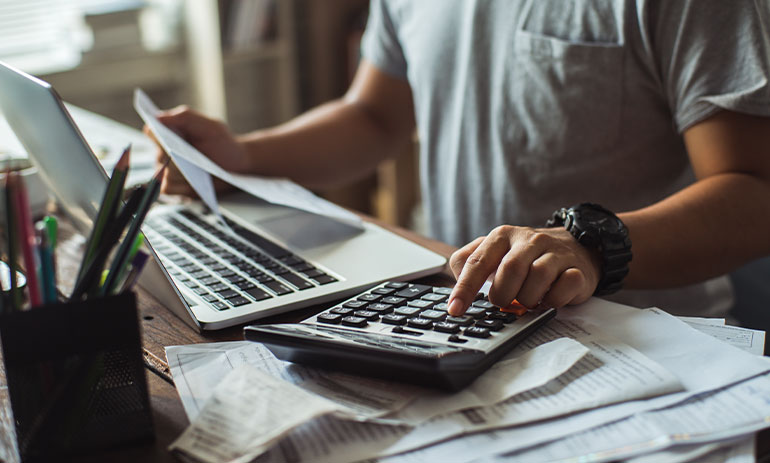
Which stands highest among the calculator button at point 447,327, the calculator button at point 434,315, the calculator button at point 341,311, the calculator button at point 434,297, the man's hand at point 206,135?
the man's hand at point 206,135

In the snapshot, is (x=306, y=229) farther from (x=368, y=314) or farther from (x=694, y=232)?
(x=694, y=232)

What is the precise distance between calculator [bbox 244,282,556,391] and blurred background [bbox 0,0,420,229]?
1.90m

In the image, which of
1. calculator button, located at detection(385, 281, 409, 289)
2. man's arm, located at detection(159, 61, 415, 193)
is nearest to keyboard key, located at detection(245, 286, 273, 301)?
calculator button, located at detection(385, 281, 409, 289)

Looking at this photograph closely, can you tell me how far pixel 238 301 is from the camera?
685mm

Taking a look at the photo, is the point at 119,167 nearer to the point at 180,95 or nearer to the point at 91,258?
the point at 91,258

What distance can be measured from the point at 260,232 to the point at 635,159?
1.70 ft

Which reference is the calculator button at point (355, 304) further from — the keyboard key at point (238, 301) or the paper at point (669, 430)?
the paper at point (669, 430)

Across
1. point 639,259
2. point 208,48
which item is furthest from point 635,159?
point 208,48

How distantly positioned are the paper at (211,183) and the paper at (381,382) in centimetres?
25

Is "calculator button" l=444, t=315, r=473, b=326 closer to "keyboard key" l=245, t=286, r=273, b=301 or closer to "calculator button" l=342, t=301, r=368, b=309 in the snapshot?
"calculator button" l=342, t=301, r=368, b=309

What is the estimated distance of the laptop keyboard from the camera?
0.71 m

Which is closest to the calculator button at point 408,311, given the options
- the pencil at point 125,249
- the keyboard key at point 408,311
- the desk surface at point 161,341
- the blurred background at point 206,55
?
the keyboard key at point 408,311

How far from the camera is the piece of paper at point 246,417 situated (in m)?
0.46

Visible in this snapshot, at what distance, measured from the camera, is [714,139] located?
0.88 m
